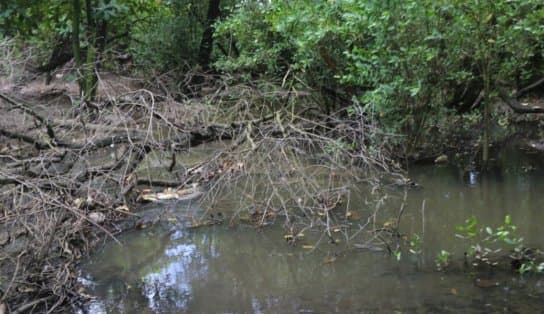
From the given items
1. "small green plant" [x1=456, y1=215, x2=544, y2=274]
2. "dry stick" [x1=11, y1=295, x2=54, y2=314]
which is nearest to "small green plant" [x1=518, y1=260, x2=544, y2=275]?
"small green plant" [x1=456, y1=215, x2=544, y2=274]

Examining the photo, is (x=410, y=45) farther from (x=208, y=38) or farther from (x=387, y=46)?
(x=208, y=38)

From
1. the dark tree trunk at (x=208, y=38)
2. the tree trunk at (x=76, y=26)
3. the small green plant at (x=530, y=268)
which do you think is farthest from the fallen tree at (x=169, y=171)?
the dark tree trunk at (x=208, y=38)

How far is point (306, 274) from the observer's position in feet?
17.3

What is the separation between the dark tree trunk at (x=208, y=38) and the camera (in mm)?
13602

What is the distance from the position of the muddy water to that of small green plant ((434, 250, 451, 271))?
5cm

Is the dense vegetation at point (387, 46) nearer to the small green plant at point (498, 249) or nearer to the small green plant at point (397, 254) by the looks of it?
the small green plant at point (498, 249)

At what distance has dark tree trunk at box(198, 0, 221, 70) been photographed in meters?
13.6

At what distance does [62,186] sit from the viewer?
5480 mm

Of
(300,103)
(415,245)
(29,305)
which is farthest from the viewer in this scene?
(300,103)

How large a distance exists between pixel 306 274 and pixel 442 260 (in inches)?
46.1

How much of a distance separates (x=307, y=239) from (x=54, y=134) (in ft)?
10.4

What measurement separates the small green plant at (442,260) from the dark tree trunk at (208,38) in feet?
30.3

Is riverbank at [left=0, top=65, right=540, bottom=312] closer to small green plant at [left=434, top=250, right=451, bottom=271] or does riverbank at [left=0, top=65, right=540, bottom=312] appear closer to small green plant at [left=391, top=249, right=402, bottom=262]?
small green plant at [left=391, top=249, right=402, bottom=262]

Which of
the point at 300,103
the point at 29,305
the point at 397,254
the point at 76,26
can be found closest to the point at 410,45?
the point at 300,103
